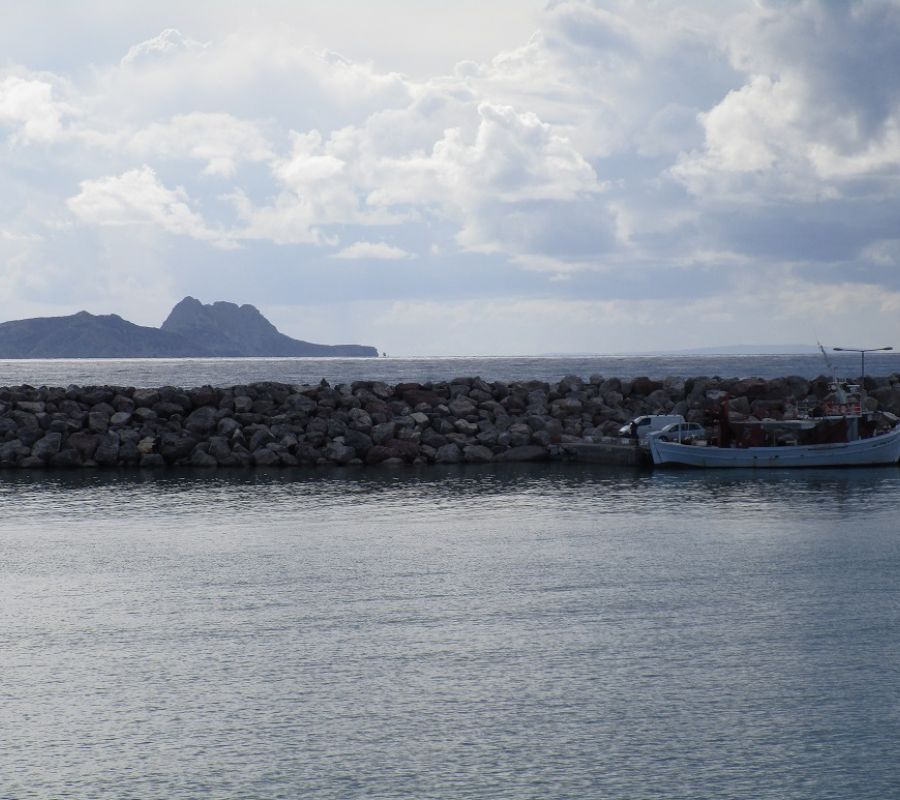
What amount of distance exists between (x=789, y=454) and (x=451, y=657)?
3352 cm

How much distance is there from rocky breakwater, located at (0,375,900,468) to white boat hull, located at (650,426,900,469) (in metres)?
4.29

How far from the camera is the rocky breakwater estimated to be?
160 ft

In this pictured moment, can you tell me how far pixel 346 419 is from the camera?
175 ft

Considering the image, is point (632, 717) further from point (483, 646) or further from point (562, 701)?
point (483, 646)

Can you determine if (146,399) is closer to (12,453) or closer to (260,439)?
(12,453)

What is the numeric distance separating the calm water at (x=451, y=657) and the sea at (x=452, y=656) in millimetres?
57

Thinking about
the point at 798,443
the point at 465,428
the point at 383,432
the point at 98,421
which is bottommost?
the point at 798,443

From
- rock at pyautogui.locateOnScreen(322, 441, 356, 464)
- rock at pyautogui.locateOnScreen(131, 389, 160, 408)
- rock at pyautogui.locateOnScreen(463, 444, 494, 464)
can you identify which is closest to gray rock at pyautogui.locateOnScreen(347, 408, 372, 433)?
rock at pyautogui.locateOnScreen(322, 441, 356, 464)

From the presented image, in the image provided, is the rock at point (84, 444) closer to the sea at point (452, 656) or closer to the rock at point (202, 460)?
the rock at point (202, 460)

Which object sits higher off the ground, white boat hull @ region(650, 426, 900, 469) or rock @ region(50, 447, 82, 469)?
white boat hull @ region(650, 426, 900, 469)

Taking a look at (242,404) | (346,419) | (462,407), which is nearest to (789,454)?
(462,407)

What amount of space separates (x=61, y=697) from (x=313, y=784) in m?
4.88

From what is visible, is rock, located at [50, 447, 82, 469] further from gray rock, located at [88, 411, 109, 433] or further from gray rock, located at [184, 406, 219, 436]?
gray rock, located at [184, 406, 219, 436]

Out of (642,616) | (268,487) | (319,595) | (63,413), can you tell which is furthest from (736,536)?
(63,413)
